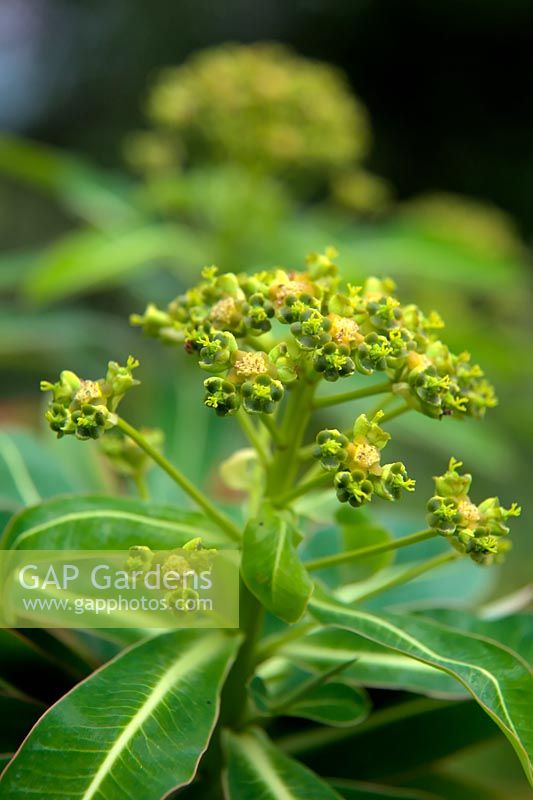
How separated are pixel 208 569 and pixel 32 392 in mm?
1787

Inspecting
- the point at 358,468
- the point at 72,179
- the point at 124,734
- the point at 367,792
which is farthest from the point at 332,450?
the point at 72,179

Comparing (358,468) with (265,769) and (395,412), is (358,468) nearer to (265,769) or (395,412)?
(395,412)

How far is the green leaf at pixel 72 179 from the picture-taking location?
1894mm

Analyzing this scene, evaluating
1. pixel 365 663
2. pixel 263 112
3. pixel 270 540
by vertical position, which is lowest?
pixel 365 663

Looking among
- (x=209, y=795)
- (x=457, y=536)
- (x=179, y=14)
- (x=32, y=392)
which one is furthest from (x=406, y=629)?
(x=179, y=14)

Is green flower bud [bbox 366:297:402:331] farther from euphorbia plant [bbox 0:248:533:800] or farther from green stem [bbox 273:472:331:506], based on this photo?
green stem [bbox 273:472:331:506]

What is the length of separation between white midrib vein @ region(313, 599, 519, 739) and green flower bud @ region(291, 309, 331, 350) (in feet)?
0.73

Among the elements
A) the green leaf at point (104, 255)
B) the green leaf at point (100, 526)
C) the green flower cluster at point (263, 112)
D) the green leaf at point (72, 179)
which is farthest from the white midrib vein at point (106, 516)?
the green leaf at point (72, 179)

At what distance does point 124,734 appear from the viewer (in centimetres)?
66

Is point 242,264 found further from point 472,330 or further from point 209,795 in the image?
point 209,795

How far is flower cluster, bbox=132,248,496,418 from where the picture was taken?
689mm

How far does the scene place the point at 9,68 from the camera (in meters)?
5.04

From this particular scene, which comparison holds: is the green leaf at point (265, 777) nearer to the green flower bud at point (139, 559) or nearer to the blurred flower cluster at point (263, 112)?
the green flower bud at point (139, 559)

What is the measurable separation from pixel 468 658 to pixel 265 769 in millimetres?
204
